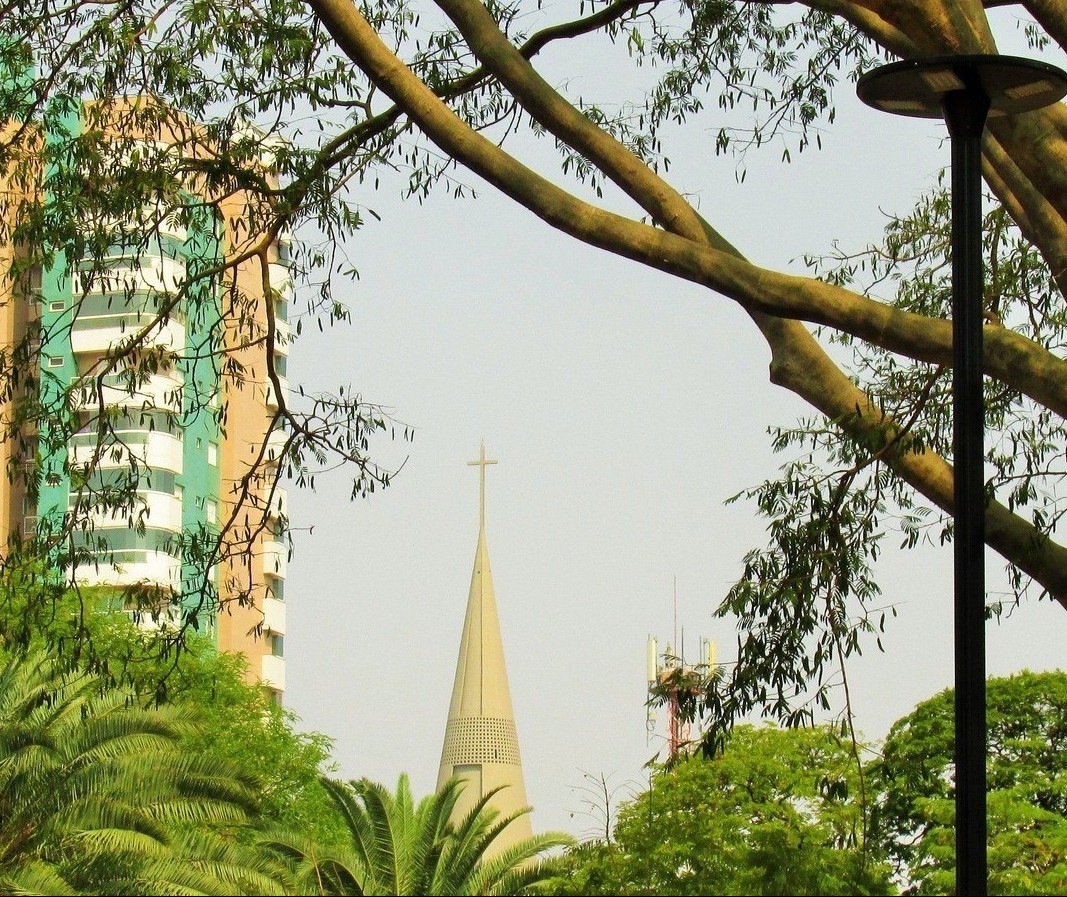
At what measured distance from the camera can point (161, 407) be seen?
52.1 meters

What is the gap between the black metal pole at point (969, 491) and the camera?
6648mm

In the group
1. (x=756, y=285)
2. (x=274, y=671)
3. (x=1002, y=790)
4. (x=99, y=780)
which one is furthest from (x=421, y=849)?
(x=274, y=671)

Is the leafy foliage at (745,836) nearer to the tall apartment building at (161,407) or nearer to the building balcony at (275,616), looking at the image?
the tall apartment building at (161,407)

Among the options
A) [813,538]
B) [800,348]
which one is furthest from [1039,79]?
[813,538]

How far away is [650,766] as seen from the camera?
11180 millimetres

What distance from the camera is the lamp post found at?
6.68 metres

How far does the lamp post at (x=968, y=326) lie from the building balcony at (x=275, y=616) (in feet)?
180

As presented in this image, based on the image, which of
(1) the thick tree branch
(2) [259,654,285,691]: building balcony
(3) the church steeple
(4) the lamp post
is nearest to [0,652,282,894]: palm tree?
(1) the thick tree branch

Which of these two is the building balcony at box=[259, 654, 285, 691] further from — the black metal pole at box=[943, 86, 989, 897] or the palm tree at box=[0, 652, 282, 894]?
the black metal pole at box=[943, 86, 989, 897]

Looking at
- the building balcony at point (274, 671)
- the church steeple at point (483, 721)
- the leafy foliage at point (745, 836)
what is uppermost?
the building balcony at point (274, 671)

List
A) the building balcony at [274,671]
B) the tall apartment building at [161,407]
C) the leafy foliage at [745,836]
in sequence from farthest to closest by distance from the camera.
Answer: the building balcony at [274,671] < the tall apartment building at [161,407] < the leafy foliage at [745,836]

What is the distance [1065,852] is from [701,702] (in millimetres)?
12527

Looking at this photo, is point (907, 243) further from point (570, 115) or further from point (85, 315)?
point (85, 315)

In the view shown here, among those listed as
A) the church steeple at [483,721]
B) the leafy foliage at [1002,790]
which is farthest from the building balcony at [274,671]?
the leafy foliage at [1002,790]
